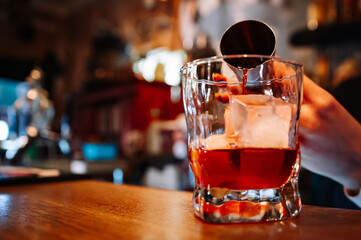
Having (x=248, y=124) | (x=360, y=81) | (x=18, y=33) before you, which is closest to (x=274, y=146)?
(x=248, y=124)

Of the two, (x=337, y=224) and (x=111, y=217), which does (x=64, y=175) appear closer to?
(x=111, y=217)

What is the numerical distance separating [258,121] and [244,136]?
0.02 m

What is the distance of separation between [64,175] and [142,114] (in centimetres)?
259

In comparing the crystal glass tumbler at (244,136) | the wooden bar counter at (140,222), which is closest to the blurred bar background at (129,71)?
the wooden bar counter at (140,222)

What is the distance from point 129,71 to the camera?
362cm

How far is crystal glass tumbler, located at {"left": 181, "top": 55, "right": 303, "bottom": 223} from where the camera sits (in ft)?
1.15

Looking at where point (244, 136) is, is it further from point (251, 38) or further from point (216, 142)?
point (251, 38)

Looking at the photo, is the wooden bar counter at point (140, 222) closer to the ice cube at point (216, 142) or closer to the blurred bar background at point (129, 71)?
the ice cube at point (216, 142)

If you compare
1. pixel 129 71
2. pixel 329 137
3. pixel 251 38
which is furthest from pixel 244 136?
pixel 129 71

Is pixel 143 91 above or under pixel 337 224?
above

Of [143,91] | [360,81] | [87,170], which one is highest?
[143,91]

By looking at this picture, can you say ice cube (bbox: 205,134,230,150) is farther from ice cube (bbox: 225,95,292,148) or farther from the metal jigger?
the metal jigger

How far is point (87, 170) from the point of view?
228cm

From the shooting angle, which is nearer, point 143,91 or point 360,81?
point 360,81
